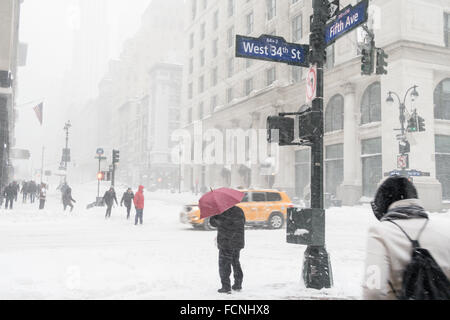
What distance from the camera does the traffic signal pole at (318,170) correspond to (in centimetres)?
715

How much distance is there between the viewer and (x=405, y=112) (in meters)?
29.4

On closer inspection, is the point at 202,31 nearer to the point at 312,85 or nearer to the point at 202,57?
the point at 202,57

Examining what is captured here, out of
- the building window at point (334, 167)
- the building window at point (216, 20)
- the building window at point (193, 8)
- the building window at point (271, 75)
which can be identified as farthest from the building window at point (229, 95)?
the building window at point (193, 8)

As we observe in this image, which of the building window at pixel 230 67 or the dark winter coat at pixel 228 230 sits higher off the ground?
the building window at pixel 230 67

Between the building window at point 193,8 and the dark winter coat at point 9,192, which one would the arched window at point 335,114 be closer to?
the dark winter coat at point 9,192

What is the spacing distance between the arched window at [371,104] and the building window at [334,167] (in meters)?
3.64

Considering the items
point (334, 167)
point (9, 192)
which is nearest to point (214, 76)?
point (334, 167)

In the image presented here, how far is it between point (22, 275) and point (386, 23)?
3037cm

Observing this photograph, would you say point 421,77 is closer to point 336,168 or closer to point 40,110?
point 336,168

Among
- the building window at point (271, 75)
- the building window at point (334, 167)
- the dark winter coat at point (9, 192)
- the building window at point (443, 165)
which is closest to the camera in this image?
the dark winter coat at point (9, 192)

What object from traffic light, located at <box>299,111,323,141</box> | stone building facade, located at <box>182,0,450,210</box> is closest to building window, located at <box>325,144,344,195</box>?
stone building facade, located at <box>182,0,450,210</box>

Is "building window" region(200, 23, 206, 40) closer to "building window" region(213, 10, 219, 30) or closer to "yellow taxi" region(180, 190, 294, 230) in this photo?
"building window" region(213, 10, 219, 30)

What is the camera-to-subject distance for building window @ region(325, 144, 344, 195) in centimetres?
3606
